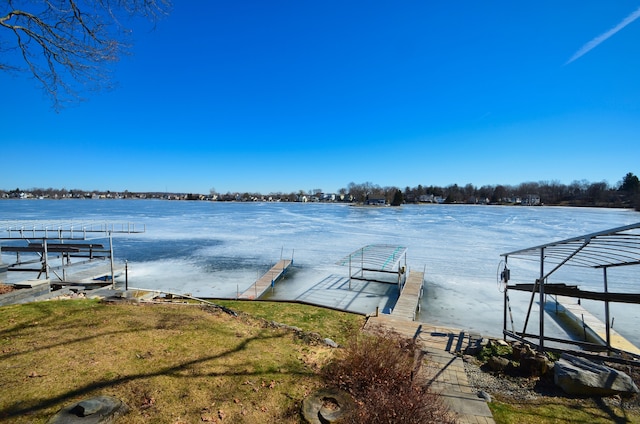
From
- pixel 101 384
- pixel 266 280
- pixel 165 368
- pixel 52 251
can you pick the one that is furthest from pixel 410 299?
pixel 52 251

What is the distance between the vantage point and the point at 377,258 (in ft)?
61.0

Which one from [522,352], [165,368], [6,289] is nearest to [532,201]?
[522,352]

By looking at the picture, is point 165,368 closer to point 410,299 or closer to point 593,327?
point 410,299

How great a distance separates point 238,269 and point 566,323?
1543 cm

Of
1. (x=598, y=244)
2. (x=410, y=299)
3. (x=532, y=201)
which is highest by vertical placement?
(x=532, y=201)

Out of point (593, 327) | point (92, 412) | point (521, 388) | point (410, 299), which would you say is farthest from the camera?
point (410, 299)

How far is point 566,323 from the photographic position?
11.2m

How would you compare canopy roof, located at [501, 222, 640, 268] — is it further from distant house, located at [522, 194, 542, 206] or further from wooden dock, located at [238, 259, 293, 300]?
distant house, located at [522, 194, 542, 206]

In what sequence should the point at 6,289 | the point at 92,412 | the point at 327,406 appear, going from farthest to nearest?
the point at 6,289, the point at 327,406, the point at 92,412

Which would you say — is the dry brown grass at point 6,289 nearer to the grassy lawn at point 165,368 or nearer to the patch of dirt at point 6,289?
the patch of dirt at point 6,289

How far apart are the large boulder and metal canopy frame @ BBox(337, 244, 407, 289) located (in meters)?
9.62

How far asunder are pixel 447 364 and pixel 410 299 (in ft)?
20.4

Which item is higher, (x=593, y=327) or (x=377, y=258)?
(x=377, y=258)

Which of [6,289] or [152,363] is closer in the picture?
[152,363]
